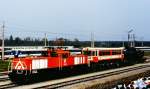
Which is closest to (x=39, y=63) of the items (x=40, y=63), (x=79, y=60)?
(x=40, y=63)

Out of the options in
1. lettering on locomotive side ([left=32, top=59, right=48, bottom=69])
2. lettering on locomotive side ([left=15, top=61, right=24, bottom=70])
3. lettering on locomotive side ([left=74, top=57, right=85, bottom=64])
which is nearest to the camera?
lettering on locomotive side ([left=15, top=61, right=24, bottom=70])

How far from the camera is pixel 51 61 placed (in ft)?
95.1

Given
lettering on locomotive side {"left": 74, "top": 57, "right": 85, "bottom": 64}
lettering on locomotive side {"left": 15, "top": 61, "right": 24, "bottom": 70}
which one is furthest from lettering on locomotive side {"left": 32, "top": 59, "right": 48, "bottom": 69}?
lettering on locomotive side {"left": 74, "top": 57, "right": 85, "bottom": 64}

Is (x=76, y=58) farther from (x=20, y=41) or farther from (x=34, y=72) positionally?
(x=20, y=41)

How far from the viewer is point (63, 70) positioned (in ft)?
102

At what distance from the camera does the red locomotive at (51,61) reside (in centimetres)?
2645

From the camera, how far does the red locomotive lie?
26453 millimetres

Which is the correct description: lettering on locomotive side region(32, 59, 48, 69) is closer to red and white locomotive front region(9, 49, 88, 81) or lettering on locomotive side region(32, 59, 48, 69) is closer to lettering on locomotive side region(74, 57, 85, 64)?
red and white locomotive front region(9, 49, 88, 81)

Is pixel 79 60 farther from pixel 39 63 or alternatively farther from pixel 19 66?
pixel 19 66

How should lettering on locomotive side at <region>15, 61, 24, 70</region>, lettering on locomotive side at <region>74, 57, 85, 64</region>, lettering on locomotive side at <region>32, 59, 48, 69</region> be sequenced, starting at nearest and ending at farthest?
lettering on locomotive side at <region>15, 61, 24, 70</region> → lettering on locomotive side at <region>32, 59, 48, 69</region> → lettering on locomotive side at <region>74, 57, 85, 64</region>

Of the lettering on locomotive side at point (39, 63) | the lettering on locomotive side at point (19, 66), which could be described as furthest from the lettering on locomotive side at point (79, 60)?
the lettering on locomotive side at point (19, 66)

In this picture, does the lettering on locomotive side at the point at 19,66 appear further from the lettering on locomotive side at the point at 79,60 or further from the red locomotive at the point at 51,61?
the lettering on locomotive side at the point at 79,60

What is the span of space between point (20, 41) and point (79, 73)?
10078 centimetres

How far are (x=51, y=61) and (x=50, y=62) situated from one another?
5.9 inches
